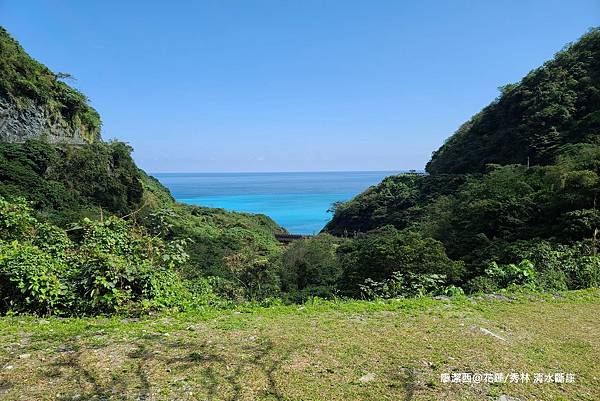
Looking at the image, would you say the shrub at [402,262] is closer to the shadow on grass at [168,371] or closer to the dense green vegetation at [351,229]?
the dense green vegetation at [351,229]

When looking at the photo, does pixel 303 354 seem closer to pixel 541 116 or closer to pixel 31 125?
pixel 31 125

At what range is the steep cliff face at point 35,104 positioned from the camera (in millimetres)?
28109

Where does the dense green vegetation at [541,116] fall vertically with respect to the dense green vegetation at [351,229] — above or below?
above

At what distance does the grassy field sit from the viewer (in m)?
2.95

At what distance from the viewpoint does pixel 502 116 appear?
46062mm

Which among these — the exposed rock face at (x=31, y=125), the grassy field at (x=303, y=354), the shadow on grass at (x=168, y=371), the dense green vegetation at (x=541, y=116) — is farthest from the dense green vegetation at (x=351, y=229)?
the shadow on grass at (x=168, y=371)

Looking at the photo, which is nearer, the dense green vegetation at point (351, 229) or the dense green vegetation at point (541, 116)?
the dense green vegetation at point (351, 229)

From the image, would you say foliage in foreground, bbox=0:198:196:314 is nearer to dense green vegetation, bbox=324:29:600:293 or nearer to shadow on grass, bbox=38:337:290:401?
shadow on grass, bbox=38:337:290:401

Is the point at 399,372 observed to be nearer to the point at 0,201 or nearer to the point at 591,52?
the point at 0,201

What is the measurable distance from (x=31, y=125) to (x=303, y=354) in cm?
3390

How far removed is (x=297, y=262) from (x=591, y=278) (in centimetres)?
2019

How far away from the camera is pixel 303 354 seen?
363 centimetres

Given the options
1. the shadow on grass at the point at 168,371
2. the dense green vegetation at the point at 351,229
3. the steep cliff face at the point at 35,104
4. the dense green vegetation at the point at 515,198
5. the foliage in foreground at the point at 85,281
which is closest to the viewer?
the shadow on grass at the point at 168,371

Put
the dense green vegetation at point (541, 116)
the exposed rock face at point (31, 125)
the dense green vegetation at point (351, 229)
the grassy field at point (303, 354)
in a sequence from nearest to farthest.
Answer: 1. the grassy field at point (303, 354)
2. the dense green vegetation at point (351, 229)
3. the exposed rock face at point (31, 125)
4. the dense green vegetation at point (541, 116)
